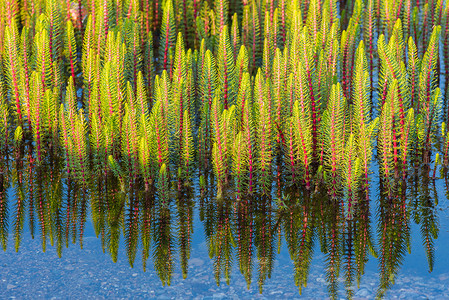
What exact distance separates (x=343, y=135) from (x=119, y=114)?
8.80 ft

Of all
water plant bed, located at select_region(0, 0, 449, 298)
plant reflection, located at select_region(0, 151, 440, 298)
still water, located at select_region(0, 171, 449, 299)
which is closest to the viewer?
still water, located at select_region(0, 171, 449, 299)

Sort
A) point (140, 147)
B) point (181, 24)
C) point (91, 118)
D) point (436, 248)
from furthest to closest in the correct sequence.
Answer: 1. point (181, 24)
2. point (91, 118)
3. point (140, 147)
4. point (436, 248)

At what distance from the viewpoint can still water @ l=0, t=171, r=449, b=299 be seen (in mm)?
6500

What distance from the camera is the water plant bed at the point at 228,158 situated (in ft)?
23.7

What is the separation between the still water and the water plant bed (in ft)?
0.07

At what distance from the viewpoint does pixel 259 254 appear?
701 centimetres

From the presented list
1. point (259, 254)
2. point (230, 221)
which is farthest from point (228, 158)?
point (259, 254)

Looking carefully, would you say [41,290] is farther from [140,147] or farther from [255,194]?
[255,194]

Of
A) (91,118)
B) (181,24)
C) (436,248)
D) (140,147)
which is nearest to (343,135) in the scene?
(436,248)

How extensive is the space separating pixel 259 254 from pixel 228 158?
1.55 metres

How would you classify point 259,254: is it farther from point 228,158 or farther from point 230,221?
point 228,158

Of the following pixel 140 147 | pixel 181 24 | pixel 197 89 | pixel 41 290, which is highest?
pixel 181 24

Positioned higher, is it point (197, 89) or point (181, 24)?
point (181, 24)

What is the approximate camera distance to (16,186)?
Result: 27.3 feet
